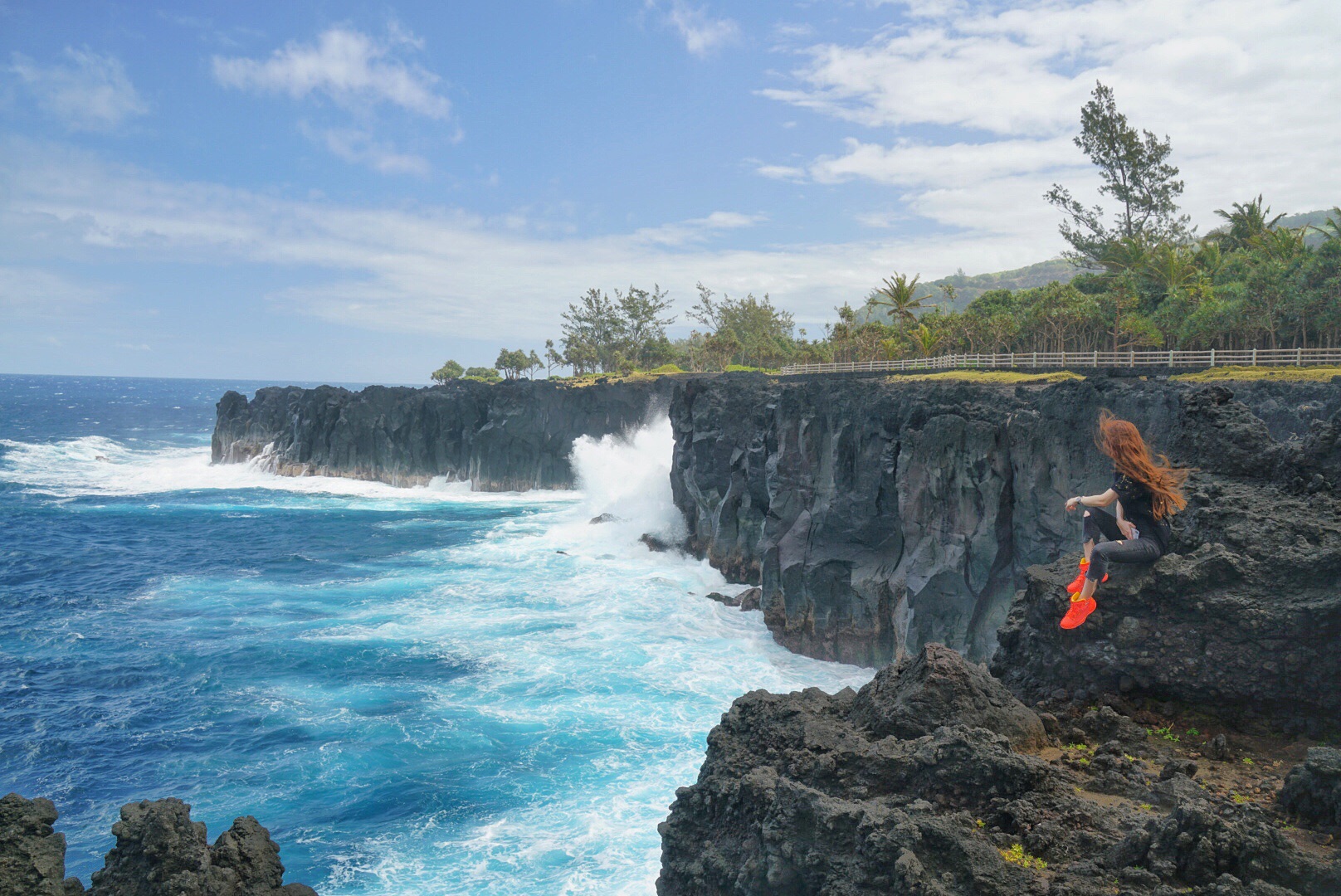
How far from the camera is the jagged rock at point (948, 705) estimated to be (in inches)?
281

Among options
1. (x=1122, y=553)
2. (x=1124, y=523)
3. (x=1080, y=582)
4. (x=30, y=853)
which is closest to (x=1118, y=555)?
(x=1122, y=553)

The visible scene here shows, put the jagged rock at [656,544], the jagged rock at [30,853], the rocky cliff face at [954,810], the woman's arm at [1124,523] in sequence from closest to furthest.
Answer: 1. the rocky cliff face at [954,810]
2. the woman's arm at [1124,523]
3. the jagged rock at [30,853]
4. the jagged rock at [656,544]

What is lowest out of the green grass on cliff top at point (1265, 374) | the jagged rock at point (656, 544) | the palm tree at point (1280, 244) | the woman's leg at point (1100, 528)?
the jagged rock at point (656, 544)

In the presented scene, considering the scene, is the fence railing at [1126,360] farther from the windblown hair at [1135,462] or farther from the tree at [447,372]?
the tree at [447,372]

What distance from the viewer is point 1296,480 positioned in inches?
308

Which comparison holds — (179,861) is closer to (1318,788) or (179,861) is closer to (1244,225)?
(1318,788)

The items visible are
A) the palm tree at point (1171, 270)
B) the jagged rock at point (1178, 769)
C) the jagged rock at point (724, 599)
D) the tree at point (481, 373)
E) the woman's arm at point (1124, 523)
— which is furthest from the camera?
the tree at point (481, 373)

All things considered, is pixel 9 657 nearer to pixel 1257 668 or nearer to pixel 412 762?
pixel 412 762

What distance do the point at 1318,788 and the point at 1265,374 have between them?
934 inches

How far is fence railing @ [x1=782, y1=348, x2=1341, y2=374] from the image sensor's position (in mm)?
29125

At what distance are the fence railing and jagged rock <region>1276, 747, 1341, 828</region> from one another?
25.2 metres

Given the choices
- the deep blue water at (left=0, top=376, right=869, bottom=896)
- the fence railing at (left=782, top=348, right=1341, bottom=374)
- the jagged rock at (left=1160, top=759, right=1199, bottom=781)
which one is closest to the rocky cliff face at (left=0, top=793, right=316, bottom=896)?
the deep blue water at (left=0, top=376, right=869, bottom=896)

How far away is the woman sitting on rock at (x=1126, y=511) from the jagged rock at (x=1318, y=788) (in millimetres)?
1982

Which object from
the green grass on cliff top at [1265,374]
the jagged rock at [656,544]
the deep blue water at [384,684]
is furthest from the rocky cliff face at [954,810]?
the jagged rock at [656,544]
